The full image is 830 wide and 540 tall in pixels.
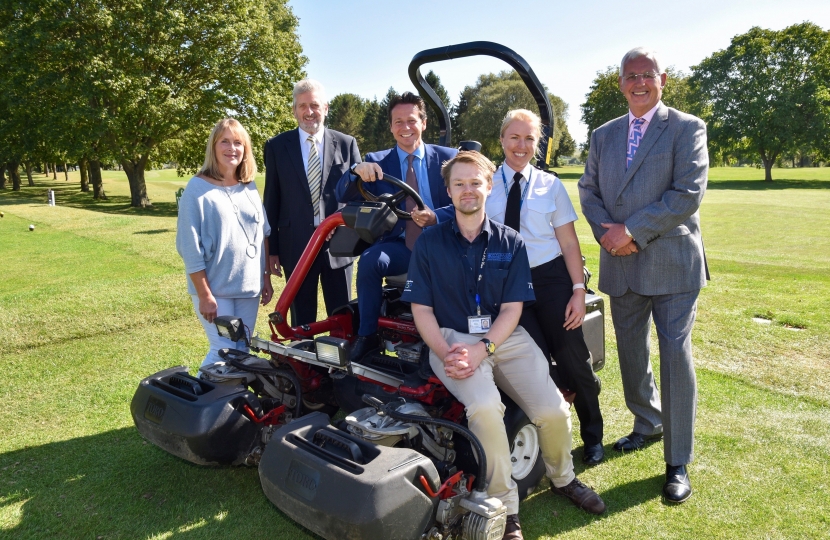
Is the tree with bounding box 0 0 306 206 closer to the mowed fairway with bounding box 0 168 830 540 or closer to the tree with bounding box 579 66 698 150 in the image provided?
the mowed fairway with bounding box 0 168 830 540

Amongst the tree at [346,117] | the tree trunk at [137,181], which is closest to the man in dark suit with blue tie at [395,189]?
the tree trunk at [137,181]

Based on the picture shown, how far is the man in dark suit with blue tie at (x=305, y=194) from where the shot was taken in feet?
15.8

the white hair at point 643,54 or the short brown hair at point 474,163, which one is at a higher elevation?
the white hair at point 643,54

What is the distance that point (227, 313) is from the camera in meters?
4.21

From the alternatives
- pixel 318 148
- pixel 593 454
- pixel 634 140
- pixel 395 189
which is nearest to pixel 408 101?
pixel 395 189

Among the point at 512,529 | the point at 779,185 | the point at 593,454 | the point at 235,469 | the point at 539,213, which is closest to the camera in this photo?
the point at 512,529

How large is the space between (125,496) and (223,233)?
5.56 feet

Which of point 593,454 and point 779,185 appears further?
point 779,185

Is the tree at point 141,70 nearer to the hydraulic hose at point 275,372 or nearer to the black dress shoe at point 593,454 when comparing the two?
the hydraulic hose at point 275,372

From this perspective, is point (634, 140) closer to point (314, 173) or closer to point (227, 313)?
point (314, 173)

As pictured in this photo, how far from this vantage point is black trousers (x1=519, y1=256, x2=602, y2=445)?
3.73m

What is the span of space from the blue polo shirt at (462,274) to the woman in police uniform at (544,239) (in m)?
0.43

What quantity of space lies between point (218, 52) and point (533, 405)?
84.5 ft

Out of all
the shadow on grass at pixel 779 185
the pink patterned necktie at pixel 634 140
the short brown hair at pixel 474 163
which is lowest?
the shadow on grass at pixel 779 185
